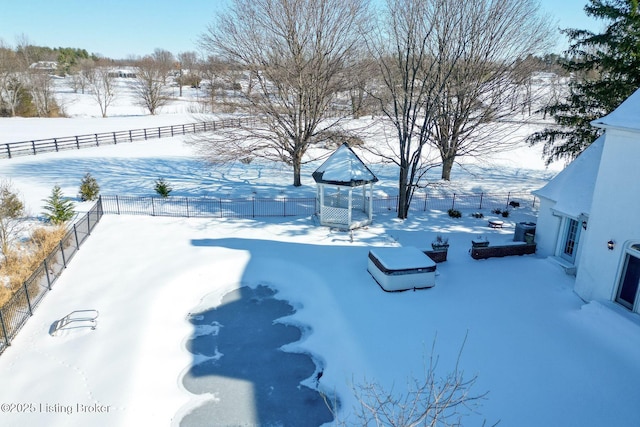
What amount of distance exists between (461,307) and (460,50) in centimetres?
1483

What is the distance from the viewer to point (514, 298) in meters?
13.2

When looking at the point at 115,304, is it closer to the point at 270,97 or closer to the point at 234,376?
the point at 234,376

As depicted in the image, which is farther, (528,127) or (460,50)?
Result: (528,127)

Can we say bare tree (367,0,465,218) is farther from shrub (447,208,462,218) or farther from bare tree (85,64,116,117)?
bare tree (85,64,116,117)

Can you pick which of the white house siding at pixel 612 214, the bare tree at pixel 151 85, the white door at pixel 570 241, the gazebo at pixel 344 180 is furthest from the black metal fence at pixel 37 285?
the bare tree at pixel 151 85

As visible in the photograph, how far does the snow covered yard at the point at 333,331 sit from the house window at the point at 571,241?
3.09 feet

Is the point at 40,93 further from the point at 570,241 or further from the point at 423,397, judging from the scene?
the point at 423,397

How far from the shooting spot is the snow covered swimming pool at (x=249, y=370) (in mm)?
8820

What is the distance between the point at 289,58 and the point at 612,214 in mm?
17913

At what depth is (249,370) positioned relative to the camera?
10.2 m

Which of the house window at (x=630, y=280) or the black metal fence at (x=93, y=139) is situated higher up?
the black metal fence at (x=93, y=139)

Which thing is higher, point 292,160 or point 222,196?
point 292,160

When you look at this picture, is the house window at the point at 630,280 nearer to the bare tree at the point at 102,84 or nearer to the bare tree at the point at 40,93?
the bare tree at the point at 102,84

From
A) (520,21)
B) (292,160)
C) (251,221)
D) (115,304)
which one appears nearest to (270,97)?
(292,160)
